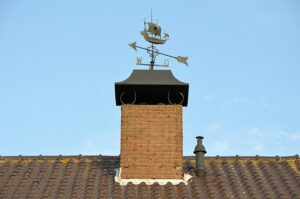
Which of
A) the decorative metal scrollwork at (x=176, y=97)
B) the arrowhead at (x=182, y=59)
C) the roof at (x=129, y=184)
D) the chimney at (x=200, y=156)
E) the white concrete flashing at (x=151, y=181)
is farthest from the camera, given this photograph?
the arrowhead at (x=182, y=59)

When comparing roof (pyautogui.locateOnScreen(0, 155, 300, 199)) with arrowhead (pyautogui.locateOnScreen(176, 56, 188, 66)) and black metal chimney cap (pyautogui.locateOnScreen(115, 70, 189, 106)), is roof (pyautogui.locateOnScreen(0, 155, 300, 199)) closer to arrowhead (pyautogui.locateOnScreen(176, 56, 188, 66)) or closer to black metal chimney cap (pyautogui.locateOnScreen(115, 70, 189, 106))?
black metal chimney cap (pyautogui.locateOnScreen(115, 70, 189, 106))

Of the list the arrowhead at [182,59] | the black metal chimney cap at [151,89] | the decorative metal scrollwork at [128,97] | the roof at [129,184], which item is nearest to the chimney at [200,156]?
the roof at [129,184]

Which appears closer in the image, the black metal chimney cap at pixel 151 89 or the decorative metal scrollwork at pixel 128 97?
the black metal chimney cap at pixel 151 89

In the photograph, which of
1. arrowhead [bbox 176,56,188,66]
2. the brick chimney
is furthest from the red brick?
arrowhead [bbox 176,56,188,66]

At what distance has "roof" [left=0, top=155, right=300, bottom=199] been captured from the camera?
13.9 meters

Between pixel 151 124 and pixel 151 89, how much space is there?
0.81m

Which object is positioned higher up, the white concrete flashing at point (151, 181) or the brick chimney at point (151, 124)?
the brick chimney at point (151, 124)

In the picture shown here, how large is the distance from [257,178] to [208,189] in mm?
1162

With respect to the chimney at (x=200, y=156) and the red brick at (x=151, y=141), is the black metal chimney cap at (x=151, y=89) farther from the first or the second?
the chimney at (x=200, y=156)

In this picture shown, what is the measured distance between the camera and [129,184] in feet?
47.4

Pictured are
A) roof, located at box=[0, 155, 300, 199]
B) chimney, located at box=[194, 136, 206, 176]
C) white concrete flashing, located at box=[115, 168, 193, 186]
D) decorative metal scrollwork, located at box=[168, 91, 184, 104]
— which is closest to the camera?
roof, located at box=[0, 155, 300, 199]

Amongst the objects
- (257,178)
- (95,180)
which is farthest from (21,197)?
(257,178)

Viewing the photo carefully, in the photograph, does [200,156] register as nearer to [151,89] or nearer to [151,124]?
[151,124]

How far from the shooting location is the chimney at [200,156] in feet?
48.8
